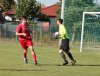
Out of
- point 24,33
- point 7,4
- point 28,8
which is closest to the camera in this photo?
point 24,33

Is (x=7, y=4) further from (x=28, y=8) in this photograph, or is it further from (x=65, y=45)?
(x=65, y=45)

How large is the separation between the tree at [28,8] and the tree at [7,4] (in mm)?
993

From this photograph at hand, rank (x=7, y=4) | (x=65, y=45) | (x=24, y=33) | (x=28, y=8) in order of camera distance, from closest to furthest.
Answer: (x=24, y=33) < (x=65, y=45) < (x=28, y=8) < (x=7, y=4)

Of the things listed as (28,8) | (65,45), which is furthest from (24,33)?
(28,8)

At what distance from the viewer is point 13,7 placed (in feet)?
202

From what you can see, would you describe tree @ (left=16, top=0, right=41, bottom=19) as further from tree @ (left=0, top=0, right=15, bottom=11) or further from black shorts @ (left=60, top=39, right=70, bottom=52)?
black shorts @ (left=60, top=39, right=70, bottom=52)

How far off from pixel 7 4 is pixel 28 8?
2953 millimetres

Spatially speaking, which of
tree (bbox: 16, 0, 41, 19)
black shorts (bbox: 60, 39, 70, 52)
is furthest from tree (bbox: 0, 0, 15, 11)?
black shorts (bbox: 60, 39, 70, 52)

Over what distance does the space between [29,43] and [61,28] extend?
4.77 ft

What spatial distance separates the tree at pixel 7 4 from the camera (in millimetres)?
58812

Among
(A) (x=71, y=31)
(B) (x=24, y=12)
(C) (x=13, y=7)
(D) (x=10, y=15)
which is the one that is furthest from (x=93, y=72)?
(D) (x=10, y=15)

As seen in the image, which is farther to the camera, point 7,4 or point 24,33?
point 7,4

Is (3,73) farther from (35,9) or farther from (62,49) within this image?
(35,9)

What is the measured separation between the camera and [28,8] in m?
58.7
